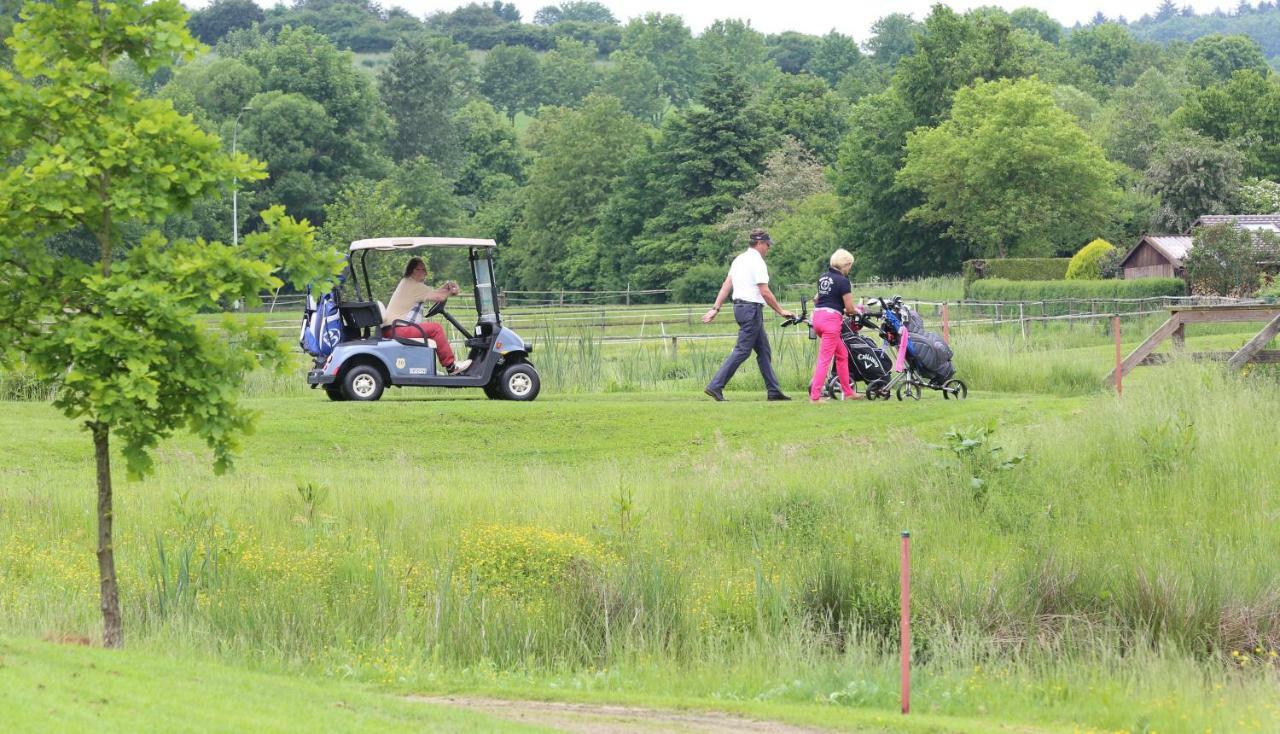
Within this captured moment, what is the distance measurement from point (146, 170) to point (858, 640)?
6.17 meters

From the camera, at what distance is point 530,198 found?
104m

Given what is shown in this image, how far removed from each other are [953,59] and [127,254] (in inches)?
3072

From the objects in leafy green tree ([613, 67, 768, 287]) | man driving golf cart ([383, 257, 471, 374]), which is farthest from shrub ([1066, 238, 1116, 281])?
man driving golf cart ([383, 257, 471, 374])

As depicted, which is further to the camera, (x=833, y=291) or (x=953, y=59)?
(x=953, y=59)

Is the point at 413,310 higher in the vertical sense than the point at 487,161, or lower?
lower

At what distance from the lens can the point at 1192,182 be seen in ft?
249

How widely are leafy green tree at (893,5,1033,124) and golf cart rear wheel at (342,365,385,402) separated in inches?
2609

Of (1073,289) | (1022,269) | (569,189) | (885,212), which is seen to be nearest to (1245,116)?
(885,212)

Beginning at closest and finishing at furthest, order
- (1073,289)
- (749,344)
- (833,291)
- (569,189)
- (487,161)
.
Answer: (833,291) → (749,344) → (1073,289) → (569,189) → (487,161)

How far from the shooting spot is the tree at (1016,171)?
2835 inches

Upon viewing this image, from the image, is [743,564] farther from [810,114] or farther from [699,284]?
[810,114]

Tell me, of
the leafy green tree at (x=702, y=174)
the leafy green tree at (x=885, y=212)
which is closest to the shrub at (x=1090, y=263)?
the leafy green tree at (x=885, y=212)

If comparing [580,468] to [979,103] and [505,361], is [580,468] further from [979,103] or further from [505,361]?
[979,103]

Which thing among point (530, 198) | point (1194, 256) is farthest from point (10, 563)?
point (530, 198)
